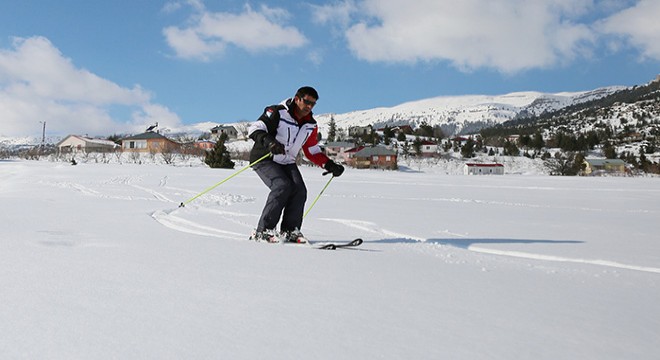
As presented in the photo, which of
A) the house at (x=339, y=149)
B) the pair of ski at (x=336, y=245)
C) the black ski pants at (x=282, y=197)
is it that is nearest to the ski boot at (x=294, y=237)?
the black ski pants at (x=282, y=197)

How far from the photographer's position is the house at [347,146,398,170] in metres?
64.0

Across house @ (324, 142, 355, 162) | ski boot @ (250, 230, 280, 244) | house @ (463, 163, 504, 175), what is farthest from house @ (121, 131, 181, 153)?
ski boot @ (250, 230, 280, 244)

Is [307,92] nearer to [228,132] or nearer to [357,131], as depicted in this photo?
[228,132]

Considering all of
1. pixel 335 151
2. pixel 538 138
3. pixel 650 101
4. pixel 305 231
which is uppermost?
pixel 650 101

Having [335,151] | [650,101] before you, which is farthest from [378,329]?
[650,101]

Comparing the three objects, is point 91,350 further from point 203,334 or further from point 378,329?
point 378,329

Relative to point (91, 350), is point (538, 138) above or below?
above

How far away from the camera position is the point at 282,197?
3805mm

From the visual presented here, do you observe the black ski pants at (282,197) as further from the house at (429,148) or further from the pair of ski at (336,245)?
the house at (429,148)

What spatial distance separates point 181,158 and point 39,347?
46.7 meters

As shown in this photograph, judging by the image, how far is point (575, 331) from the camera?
4.96ft

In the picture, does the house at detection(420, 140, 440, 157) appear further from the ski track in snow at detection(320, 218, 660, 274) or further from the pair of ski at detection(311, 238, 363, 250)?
the pair of ski at detection(311, 238, 363, 250)

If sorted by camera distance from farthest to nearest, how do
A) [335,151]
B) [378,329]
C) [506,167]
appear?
[335,151] → [506,167] → [378,329]

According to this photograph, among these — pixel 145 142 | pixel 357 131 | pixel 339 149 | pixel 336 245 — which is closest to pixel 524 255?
pixel 336 245
